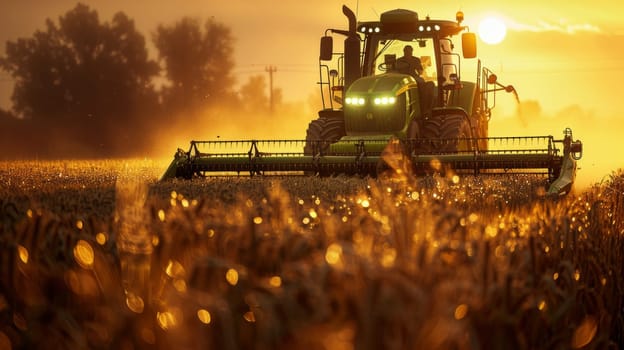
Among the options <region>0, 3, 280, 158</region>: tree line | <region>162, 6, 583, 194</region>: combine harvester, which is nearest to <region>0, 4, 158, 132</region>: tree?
<region>0, 3, 280, 158</region>: tree line

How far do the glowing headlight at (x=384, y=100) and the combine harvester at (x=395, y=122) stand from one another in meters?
0.02

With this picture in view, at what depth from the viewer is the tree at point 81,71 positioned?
58.0 meters

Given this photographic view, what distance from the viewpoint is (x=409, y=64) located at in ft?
62.5

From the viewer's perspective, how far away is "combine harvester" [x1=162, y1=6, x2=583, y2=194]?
52.1 ft

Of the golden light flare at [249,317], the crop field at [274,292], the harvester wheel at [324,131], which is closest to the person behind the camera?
the crop field at [274,292]

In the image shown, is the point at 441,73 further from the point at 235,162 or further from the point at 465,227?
the point at 465,227

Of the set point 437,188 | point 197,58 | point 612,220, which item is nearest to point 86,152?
point 197,58

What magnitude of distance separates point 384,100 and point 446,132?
126cm

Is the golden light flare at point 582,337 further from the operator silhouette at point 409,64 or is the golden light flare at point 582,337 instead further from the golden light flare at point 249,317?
the operator silhouette at point 409,64

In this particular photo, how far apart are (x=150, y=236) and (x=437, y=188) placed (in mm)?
8634

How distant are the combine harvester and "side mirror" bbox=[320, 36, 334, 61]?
0.05ft

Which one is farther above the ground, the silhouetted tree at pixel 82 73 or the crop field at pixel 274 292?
the silhouetted tree at pixel 82 73

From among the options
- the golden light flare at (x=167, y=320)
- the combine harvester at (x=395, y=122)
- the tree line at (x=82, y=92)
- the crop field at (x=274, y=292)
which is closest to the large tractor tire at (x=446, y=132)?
the combine harvester at (x=395, y=122)

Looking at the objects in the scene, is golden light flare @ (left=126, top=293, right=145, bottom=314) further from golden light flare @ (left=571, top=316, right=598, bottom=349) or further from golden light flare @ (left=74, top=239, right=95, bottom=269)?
golden light flare @ (left=571, top=316, right=598, bottom=349)
